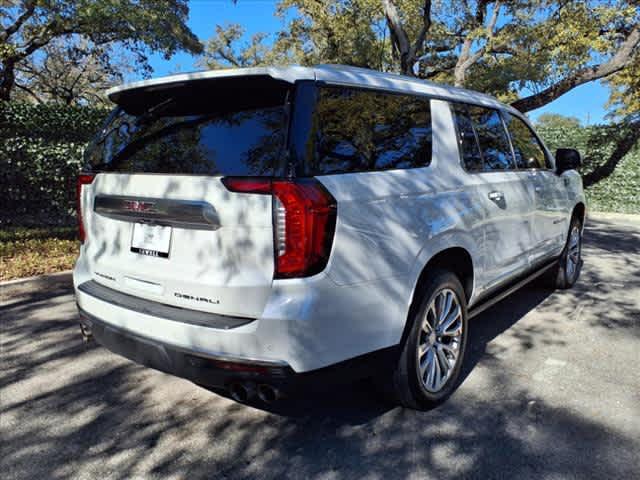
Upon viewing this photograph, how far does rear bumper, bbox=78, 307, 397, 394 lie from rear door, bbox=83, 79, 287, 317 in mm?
212

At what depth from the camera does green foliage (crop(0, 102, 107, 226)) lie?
827 cm

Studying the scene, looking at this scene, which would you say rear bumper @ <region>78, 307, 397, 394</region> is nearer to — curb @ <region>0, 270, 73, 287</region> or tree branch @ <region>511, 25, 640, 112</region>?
curb @ <region>0, 270, 73, 287</region>

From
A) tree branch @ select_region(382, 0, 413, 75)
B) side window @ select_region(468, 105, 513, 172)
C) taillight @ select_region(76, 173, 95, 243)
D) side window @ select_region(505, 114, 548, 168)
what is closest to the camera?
taillight @ select_region(76, 173, 95, 243)

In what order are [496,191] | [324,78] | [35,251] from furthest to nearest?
[35,251]
[496,191]
[324,78]

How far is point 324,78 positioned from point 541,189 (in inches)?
106

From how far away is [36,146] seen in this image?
8461mm

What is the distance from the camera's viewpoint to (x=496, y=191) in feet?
10.9

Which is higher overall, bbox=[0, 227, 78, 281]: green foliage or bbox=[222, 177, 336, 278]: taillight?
bbox=[222, 177, 336, 278]: taillight

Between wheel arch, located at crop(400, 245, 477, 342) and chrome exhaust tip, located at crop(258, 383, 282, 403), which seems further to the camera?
wheel arch, located at crop(400, 245, 477, 342)

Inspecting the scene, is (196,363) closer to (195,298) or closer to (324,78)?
(195,298)

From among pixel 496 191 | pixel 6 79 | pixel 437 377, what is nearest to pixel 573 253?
pixel 496 191

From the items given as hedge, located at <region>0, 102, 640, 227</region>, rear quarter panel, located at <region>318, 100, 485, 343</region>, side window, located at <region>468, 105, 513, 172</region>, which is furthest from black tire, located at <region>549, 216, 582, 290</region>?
hedge, located at <region>0, 102, 640, 227</region>

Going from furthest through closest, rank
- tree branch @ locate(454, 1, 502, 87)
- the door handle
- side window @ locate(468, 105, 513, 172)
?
1. tree branch @ locate(454, 1, 502, 87)
2. side window @ locate(468, 105, 513, 172)
3. the door handle

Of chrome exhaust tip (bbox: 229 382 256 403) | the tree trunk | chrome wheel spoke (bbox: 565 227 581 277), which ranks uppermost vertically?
the tree trunk
